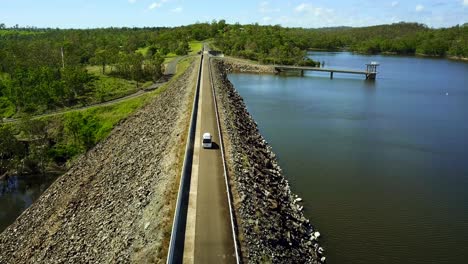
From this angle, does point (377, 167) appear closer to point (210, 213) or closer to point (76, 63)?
point (210, 213)

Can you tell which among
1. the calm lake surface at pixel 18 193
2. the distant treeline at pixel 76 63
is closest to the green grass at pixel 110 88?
the distant treeline at pixel 76 63

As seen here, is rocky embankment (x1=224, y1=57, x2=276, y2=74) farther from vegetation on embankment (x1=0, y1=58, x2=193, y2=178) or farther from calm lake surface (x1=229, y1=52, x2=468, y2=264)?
vegetation on embankment (x1=0, y1=58, x2=193, y2=178)

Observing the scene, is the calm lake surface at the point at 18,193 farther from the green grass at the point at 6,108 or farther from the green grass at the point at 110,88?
the green grass at the point at 110,88

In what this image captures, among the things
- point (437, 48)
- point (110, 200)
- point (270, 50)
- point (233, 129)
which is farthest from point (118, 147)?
point (437, 48)

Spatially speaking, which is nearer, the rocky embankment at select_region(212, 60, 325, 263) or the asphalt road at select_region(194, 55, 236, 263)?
the asphalt road at select_region(194, 55, 236, 263)

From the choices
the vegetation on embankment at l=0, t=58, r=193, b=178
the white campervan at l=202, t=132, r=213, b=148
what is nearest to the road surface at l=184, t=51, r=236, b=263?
the white campervan at l=202, t=132, r=213, b=148

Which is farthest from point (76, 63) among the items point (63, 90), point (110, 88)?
→ point (63, 90)
